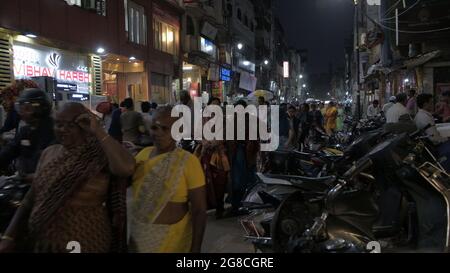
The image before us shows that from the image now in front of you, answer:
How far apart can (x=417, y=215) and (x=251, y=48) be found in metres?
46.9

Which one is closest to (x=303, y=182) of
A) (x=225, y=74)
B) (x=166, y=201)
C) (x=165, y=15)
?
Answer: (x=166, y=201)

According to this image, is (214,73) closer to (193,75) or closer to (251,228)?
(193,75)

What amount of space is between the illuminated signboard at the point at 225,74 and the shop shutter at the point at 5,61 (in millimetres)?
23258

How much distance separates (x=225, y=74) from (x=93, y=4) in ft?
66.4

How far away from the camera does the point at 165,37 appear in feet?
85.8

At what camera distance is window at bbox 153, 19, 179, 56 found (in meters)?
24.8

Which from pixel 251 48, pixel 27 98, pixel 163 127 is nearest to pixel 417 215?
pixel 163 127

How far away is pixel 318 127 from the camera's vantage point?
56.4 ft

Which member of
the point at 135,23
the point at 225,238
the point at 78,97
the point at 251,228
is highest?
the point at 135,23

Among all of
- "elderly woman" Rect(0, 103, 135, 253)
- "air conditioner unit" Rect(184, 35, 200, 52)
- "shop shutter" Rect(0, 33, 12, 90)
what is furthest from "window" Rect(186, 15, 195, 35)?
"elderly woman" Rect(0, 103, 135, 253)

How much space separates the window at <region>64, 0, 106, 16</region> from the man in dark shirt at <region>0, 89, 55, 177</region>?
510 inches

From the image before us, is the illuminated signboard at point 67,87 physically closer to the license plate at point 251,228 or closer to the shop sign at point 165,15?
the shop sign at point 165,15

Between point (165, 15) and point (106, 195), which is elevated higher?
point (165, 15)

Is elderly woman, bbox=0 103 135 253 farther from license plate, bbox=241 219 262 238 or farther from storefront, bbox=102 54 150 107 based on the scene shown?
storefront, bbox=102 54 150 107
